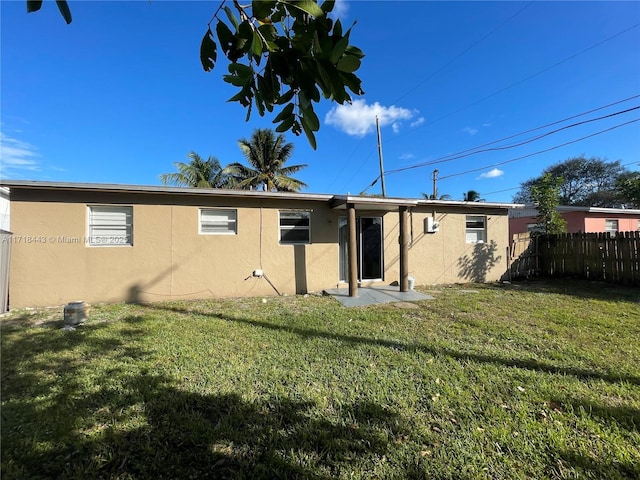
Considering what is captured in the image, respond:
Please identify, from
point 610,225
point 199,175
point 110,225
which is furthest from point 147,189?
point 610,225

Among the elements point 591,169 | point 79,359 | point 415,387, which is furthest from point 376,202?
point 591,169

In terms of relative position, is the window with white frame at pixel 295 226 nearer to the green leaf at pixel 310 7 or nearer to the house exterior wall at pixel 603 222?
the green leaf at pixel 310 7

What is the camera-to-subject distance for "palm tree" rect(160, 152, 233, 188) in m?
21.6

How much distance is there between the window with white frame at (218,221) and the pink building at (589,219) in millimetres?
14197

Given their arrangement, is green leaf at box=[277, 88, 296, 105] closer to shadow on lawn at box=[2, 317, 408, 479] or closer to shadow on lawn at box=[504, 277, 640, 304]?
shadow on lawn at box=[2, 317, 408, 479]

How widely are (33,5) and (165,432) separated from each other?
273 centimetres

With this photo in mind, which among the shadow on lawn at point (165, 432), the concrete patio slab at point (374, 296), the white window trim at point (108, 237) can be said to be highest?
the white window trim at point (108, 237)

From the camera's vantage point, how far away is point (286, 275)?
333 inches

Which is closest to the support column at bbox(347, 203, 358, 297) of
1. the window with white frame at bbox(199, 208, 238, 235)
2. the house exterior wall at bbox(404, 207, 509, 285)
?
the house exterior wall at bbox(404, 207, 509, 285)

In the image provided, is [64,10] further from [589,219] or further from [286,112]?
[589,219]

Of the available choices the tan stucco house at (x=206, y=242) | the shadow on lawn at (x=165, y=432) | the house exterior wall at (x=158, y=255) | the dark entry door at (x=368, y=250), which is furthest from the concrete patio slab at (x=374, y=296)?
the shadow on lawn at (x=165, y=432)

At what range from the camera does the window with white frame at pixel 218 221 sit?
26.1 feet

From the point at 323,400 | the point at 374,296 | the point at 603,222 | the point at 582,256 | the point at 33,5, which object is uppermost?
the point at 603,222

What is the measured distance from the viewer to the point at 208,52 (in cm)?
127
